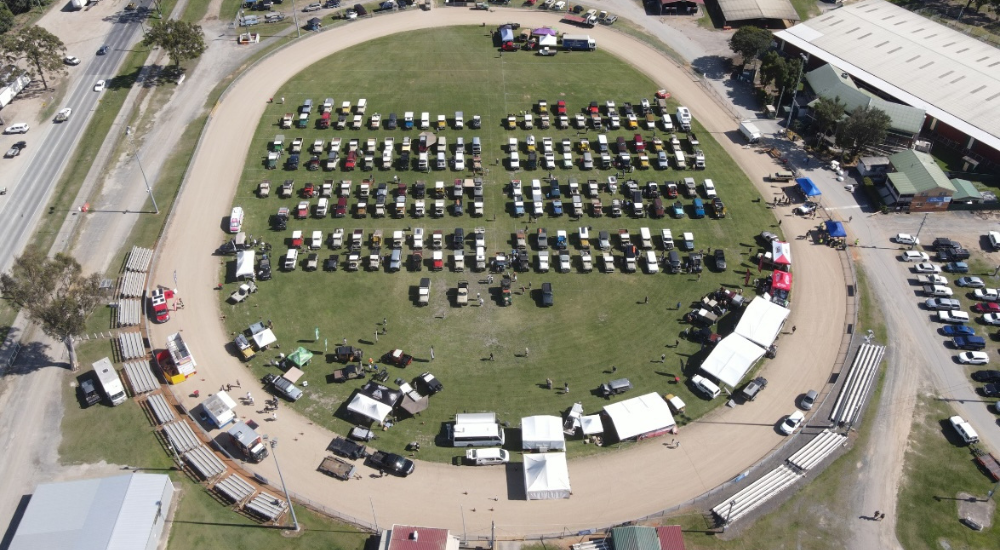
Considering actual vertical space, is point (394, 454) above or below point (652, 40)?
below

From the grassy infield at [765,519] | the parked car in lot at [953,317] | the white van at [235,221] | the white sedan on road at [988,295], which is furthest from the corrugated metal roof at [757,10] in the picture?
the white van at [235,221]

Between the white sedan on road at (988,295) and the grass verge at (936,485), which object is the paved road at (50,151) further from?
the white sedan on road at (988,295)

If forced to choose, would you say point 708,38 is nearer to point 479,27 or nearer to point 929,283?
point 479,27

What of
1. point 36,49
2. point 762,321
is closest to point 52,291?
point 36,49

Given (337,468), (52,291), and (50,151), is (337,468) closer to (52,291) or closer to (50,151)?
(52,291)

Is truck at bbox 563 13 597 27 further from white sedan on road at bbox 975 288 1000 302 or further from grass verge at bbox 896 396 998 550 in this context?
grass verge at bbox 896 396 998 550

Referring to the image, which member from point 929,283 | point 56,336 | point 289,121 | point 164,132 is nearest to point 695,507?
point 929,283
